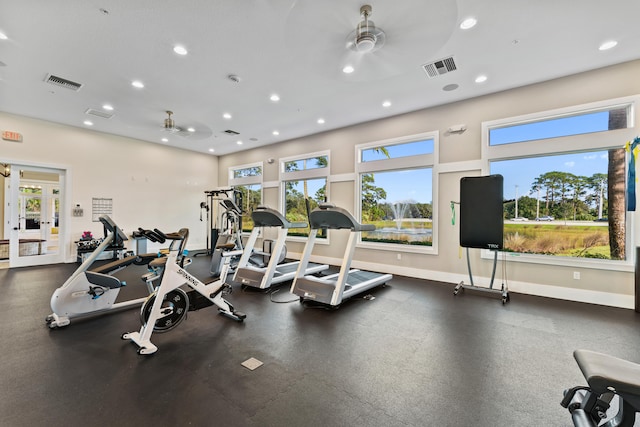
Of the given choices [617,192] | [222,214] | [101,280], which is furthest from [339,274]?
[222,214]

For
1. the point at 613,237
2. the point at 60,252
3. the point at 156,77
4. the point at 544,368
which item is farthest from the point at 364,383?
the point at 60,252

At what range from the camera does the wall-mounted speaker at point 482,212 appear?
4.28 m

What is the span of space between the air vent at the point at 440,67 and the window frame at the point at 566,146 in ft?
4.82

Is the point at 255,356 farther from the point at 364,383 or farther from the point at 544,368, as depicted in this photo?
the point at 544,368

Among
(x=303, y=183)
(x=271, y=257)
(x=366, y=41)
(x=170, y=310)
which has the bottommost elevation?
(x=170, y=310)

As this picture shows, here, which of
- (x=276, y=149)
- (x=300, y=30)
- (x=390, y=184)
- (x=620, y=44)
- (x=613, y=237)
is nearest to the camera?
(x=300, y=30)

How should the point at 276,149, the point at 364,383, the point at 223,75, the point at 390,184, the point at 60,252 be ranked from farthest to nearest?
the point at 276,149, the point at 60,252, the point at 390,184, the point at 223,75, the point at 364,383

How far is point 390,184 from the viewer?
6.36m

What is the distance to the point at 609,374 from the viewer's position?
1.24 m

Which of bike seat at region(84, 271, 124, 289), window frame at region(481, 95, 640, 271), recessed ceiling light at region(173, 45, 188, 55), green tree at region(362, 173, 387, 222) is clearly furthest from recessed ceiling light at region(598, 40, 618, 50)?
bike seat at region(84, 271, 124, 289)

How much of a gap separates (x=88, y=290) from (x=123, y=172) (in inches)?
232

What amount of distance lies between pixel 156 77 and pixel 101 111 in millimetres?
2622

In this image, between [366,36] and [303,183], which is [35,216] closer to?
[303,183]

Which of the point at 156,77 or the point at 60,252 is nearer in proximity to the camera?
the point at 156,77
